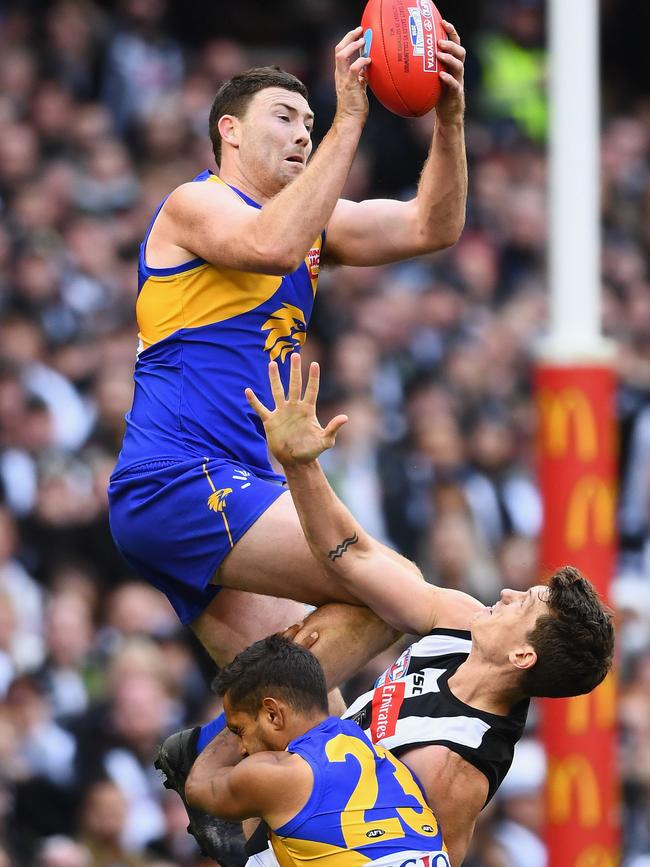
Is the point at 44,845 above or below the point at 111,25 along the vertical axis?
below

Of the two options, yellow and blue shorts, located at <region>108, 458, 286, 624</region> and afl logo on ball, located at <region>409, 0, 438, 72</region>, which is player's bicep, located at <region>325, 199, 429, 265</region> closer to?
afl logo on ball, located at <region>409, 0, 438, 72</region>

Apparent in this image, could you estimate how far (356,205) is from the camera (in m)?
5.29

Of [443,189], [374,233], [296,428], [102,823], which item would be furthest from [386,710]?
[102,823]

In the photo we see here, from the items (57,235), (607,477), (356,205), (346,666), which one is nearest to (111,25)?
(57,235)

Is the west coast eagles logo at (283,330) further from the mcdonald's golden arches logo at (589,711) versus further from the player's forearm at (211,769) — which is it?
the mcdonald's golden arches logo at (589,711)

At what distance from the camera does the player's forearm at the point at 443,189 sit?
196 inches

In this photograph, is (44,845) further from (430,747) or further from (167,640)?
(430,747)

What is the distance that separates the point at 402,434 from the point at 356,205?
4.94 m

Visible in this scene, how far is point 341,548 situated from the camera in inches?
182

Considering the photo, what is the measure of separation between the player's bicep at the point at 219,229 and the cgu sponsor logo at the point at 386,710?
1327 mm

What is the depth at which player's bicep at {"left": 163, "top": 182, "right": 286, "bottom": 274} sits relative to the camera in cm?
457

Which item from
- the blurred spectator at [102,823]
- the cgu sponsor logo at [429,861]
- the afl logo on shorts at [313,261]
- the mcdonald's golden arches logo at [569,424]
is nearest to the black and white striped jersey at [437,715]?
the cgu sponsor logo at [429,861]

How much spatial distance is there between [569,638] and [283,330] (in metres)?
1.22

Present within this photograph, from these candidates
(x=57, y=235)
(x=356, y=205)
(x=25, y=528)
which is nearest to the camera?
(x=356, y=205)
